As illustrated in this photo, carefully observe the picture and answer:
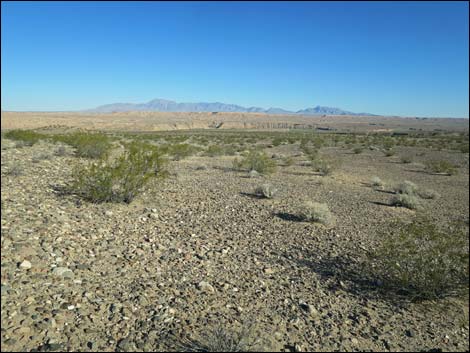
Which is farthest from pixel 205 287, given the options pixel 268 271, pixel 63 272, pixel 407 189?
pixel 407 189

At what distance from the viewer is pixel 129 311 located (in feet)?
13.1

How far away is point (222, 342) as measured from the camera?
3.46 m

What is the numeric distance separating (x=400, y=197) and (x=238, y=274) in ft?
27.0

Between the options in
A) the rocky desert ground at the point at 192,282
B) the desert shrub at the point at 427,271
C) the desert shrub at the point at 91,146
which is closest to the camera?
the rocky desert ground at the point at 192,282

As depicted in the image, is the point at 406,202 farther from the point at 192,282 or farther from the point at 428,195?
the point at 192,282

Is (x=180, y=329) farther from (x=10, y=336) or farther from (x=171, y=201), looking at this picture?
(x=171, y=201)

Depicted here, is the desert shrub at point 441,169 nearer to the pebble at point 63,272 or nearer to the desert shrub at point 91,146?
the desert shrub at point 91,146

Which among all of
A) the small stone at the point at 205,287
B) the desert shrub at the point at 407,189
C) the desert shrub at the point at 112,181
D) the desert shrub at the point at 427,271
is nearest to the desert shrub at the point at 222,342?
the small stone at the point at 205,287

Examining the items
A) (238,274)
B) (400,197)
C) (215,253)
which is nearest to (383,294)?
(238,274)

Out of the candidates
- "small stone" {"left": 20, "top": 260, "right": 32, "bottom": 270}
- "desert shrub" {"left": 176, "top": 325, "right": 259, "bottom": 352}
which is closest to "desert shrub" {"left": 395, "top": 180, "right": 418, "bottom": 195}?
"desert shrub" {"left": 176, "top": 325, "right": 259, "bottom": 352}

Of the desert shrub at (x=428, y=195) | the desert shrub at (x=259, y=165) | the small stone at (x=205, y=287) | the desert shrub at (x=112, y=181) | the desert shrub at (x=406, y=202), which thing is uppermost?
the desert shrub at (x=112, y=181)

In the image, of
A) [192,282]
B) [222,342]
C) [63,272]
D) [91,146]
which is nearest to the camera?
[222,342]

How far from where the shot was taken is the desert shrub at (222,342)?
3.42 m

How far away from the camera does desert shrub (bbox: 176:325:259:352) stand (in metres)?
3.42
